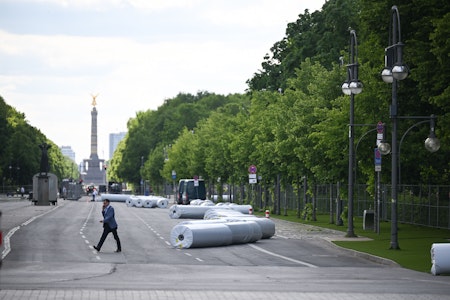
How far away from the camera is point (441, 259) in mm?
27703

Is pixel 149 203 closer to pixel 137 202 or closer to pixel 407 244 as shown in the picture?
pixel 137 202

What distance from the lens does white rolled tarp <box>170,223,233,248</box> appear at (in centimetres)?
3922

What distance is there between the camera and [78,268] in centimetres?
2861

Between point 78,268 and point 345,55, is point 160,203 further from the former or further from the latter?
point 78,268

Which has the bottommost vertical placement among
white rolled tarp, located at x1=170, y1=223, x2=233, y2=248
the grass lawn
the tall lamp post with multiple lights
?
the grass lawn

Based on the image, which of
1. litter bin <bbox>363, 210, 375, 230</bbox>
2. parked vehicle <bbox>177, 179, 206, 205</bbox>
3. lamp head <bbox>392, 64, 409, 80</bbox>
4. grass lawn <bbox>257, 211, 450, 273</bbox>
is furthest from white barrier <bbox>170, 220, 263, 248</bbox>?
parked vehicle <bbox>177, 179, 206, 205</bbox>

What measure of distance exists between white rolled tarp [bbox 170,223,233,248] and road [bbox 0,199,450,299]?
41 centimetres

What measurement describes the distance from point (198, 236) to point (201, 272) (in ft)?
37.1

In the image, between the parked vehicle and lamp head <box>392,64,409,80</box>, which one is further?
the parked vehicle

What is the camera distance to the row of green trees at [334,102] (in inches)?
1703

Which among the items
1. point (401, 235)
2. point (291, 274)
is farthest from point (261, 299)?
point (401, 235)

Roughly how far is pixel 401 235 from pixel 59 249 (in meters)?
18.4

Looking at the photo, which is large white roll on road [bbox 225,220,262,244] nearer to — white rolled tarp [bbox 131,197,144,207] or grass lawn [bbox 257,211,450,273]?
grass lawn [bbox 257,211,450,273]

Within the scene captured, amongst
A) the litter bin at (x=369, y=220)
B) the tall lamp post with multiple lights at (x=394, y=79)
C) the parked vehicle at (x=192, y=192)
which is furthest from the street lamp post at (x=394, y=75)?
the parked vehicle at (x=192, y=192)
